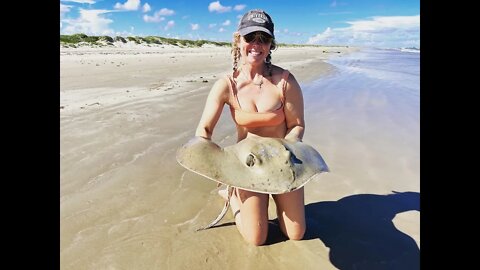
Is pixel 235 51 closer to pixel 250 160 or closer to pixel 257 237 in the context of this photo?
pixel 250 160

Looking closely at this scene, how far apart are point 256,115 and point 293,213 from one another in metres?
0.75

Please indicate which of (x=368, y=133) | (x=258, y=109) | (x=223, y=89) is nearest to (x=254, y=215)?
(x=258, y=109)

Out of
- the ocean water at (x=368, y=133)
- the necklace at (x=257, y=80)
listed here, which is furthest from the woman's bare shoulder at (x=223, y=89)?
the ocean water at (x=368, y=133)

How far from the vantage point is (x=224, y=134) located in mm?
5066

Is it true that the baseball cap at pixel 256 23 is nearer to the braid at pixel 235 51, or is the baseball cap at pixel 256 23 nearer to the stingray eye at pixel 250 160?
the braid at pixel 235 51

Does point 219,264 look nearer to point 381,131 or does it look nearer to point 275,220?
point 275,220

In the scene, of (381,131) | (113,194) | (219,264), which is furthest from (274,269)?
(381,131)

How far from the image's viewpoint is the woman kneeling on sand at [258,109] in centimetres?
257

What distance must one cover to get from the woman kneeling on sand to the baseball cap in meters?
0.01

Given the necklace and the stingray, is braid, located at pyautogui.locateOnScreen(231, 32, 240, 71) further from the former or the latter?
the stingray

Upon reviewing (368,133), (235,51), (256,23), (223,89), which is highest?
(256,23)

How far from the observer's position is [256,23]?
2.44m
